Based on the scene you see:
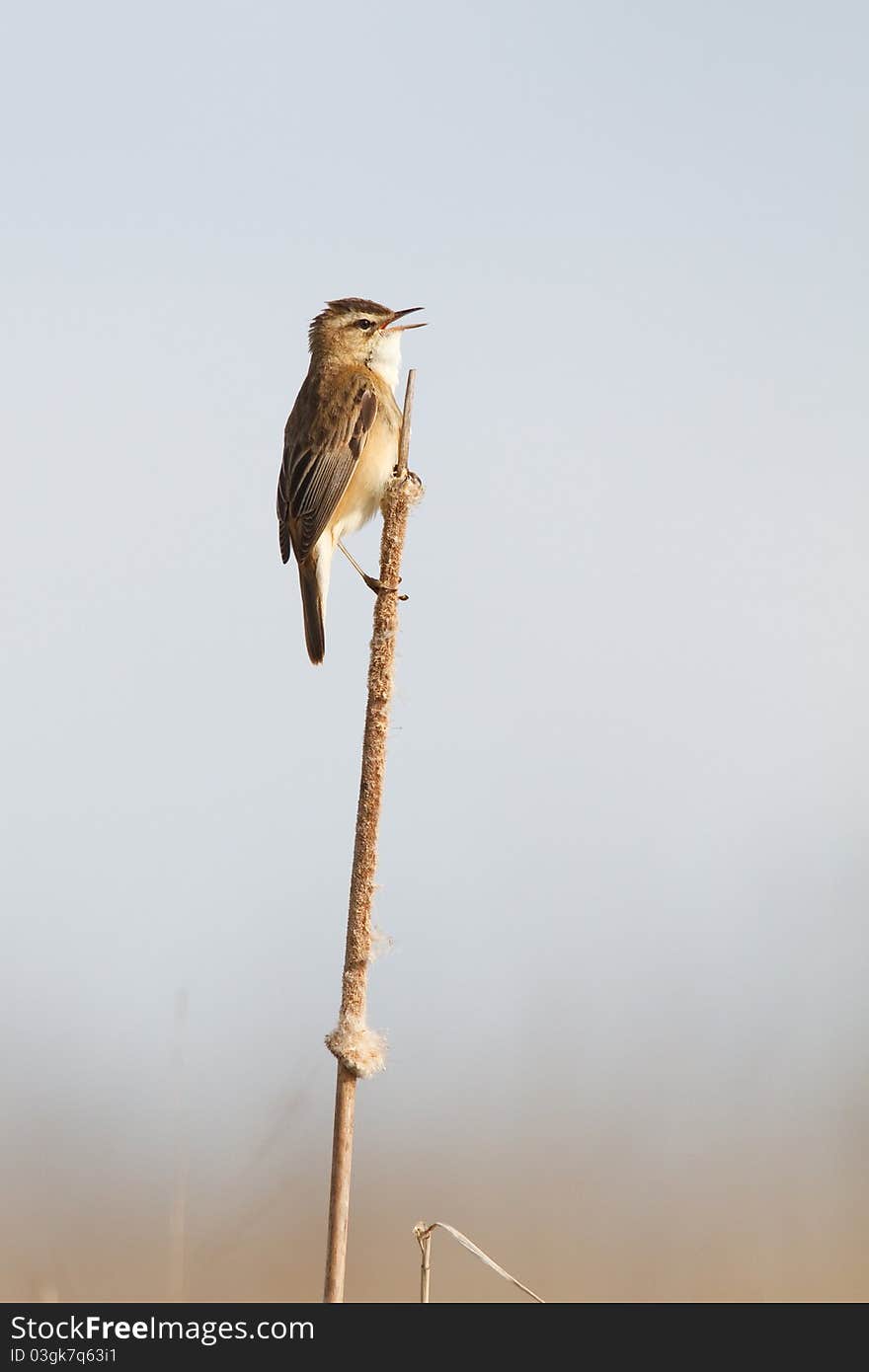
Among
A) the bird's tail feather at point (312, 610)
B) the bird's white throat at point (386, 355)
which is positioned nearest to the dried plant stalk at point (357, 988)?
the bird's tail feather at point (312, 610)

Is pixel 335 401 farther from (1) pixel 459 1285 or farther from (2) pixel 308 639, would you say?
(1) pixel 459 1285

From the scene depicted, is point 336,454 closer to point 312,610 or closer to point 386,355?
point 312,610

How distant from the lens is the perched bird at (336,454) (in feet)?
13.7

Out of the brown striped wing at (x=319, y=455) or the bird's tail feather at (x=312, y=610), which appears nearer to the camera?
the bird's tail feather at (x=312, y=610)

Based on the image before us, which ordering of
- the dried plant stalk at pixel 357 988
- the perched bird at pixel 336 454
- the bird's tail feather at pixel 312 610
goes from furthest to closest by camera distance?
1. the perched bird at pixel 336 454
2. the bird's tail feather at pixel 312 610
3. the dried plant stalk at pixel 357 988

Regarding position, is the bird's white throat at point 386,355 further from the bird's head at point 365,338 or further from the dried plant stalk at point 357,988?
the dried plant stalk at point 357,988

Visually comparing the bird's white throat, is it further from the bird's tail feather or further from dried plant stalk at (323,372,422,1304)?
dried plant stalk at (323,372,422,1304)

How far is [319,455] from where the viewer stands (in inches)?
172

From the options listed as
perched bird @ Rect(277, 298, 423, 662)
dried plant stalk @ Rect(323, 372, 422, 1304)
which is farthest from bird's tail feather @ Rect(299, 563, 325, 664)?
dried plant stalk @ Rect(323, 372, 422, 1304)

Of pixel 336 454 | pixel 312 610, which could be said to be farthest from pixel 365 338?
pixel 312 610

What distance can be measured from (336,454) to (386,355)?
74 cm
